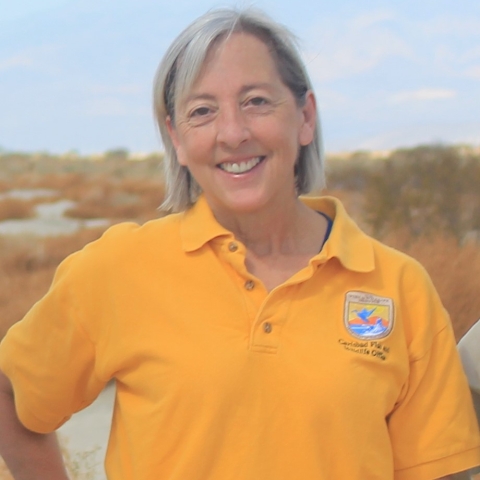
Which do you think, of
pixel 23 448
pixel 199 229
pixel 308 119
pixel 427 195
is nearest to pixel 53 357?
pixel 23 448

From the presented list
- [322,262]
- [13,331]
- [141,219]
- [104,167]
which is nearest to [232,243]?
[322,262]

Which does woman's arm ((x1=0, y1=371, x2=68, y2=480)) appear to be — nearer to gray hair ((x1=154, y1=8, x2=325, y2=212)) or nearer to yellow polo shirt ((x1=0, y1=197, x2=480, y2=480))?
yellow polo shirt ((x1=0, y1=197, x2=480, y2=480))

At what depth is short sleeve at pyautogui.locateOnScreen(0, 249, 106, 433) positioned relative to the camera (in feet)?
4.99

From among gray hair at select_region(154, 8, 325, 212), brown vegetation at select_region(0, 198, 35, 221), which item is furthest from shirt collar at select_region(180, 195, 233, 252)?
brown vegetation at select_region(0, 198, 35, 221)

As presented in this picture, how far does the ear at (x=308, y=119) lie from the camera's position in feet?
5.43

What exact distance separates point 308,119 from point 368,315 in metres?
0.46

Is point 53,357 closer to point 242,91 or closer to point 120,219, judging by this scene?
point 242,91

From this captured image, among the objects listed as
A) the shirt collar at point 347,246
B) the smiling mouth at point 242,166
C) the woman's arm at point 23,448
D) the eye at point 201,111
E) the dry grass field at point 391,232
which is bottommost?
Result: the dry grass field at point 391,232

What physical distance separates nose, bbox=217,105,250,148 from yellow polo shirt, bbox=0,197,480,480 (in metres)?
0.20

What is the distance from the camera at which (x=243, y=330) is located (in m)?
1.45

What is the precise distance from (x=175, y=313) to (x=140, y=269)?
12cm

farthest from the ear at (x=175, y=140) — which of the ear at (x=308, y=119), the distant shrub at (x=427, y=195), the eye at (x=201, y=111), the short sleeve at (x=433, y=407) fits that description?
the distant shrub at (x=427, y=195)

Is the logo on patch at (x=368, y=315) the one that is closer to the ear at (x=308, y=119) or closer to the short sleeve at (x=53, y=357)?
the ear at (x=308, y=119)

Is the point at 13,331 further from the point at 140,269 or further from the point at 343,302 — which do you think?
the point at 343,302
